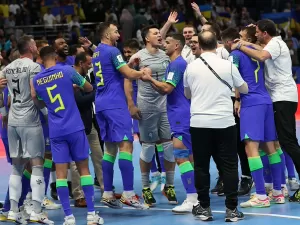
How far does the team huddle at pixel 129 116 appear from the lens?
29.7 feet

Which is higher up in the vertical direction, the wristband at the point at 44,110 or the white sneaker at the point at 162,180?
the wristband at the point at 44,110

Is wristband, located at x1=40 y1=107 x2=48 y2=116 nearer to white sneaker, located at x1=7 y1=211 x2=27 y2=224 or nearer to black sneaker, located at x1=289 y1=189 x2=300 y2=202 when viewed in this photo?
white sneaker, located at x1=7 y1=211 x2=27 y2=224

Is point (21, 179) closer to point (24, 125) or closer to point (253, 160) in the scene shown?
point (24, 125)

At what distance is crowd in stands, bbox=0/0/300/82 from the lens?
77.3ft

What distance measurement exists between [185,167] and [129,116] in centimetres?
99

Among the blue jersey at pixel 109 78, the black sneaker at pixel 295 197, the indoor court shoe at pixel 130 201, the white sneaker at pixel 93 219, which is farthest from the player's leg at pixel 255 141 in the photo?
the white sneaker at pixel 93 219

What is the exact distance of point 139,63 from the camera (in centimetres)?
1030

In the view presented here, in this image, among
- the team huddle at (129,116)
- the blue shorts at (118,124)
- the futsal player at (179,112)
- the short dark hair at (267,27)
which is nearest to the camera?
the team huddle at (129,116)

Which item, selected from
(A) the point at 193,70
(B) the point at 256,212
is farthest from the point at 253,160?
(A) the point at 193,70

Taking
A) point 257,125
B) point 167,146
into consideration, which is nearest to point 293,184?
point 257,125

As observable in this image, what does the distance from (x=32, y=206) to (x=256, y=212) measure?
280cm

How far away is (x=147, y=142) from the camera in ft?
34.1

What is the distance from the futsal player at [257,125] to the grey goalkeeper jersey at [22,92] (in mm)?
2582

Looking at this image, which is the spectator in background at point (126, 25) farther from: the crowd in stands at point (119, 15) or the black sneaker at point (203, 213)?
the black sneaker at point (203, 213)
